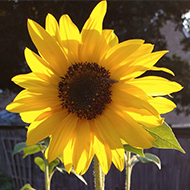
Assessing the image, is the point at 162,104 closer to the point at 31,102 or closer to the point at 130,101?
the point at 130,101

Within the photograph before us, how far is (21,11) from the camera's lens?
11.5 feet

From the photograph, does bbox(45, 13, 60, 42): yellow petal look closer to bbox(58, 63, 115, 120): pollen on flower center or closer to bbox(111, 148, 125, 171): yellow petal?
bbox(58, 63, 115, 120): pollen on flower center

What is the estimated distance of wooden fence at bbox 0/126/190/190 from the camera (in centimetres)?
270

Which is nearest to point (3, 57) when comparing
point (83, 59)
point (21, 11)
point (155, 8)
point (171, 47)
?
point (21, 11)

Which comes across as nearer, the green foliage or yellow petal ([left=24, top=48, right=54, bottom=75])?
Answer: yellow petal ([left=24, top=48, right=54, bottom=75])

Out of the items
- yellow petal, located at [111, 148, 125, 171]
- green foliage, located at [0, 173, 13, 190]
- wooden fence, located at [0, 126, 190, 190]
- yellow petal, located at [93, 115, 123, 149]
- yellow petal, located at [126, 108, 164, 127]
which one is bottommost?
green foliage, located at [0, 173, 13, 190]

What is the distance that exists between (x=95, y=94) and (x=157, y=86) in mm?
148

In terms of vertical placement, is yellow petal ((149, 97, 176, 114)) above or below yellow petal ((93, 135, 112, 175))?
above

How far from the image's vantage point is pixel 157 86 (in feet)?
1.38

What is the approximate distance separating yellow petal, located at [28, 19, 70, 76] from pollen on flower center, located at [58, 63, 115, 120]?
0.10ft

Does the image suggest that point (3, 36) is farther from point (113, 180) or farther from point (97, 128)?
point (97, 128)

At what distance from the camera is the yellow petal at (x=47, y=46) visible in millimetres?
446

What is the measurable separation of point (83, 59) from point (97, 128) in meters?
0.14

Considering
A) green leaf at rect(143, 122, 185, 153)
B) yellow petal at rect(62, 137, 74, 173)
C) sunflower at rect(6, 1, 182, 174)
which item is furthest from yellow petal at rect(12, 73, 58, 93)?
green leaf at rect(143, 122, 185, 153)
